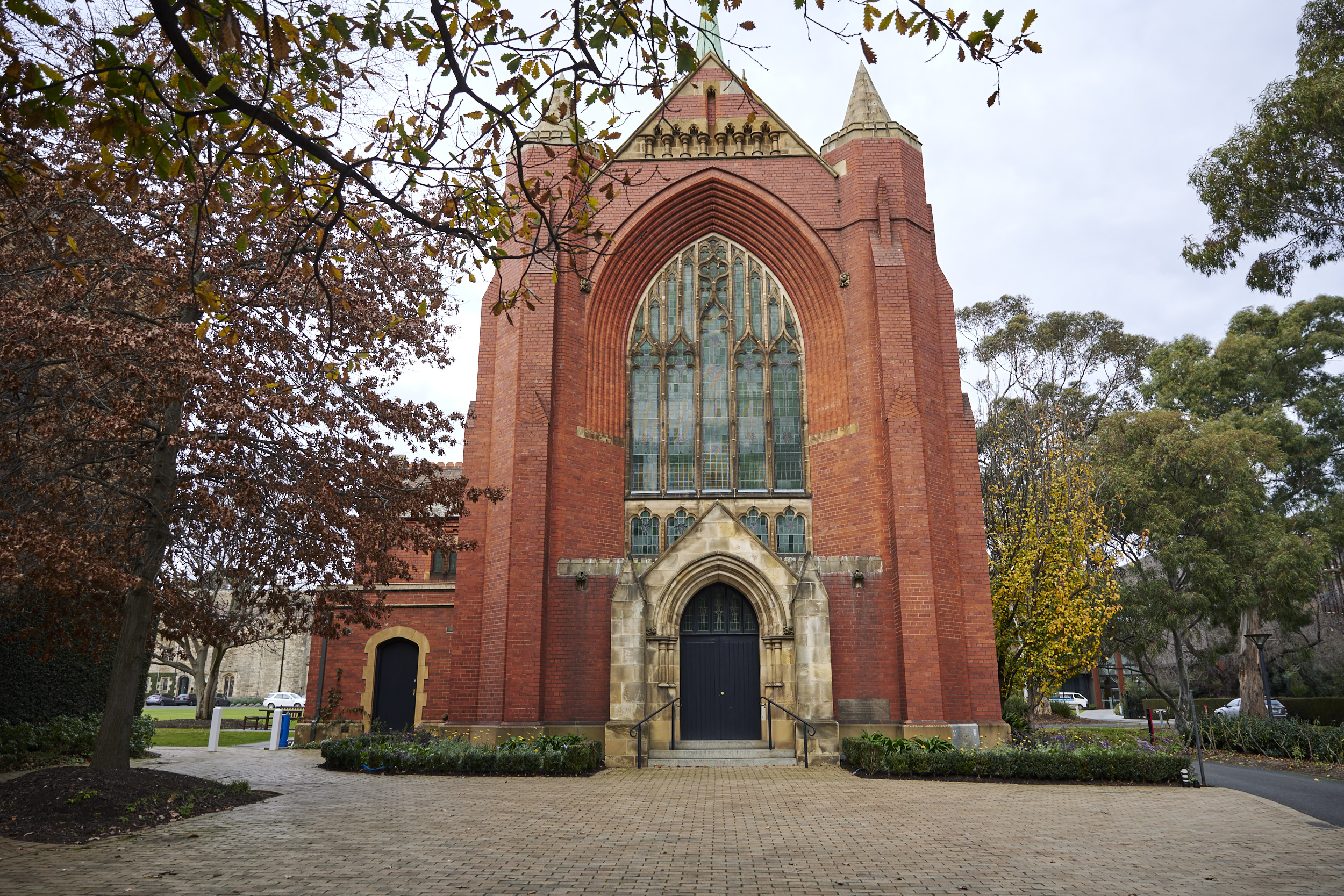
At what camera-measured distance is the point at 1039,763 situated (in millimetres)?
14156

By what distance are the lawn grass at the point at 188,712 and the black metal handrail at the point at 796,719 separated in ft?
104

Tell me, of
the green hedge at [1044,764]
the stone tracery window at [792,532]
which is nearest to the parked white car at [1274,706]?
the green hedge at [1044,764]

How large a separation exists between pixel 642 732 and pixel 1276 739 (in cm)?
1725

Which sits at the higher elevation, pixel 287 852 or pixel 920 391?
pixel 920 391

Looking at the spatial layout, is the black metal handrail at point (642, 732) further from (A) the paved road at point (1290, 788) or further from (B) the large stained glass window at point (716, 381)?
(A) the paved road at point (1290, 788)

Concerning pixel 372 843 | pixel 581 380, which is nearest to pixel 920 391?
pixel 581 380

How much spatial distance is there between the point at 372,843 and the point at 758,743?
1057cm

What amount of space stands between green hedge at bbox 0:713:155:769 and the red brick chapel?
A: 6744mm

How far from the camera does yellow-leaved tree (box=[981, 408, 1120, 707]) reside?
67.7 feet

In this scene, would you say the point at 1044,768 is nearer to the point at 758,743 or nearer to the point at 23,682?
the point at 758,743

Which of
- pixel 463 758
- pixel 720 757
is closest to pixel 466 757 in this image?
pixel 463 758

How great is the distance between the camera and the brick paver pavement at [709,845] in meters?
6.86

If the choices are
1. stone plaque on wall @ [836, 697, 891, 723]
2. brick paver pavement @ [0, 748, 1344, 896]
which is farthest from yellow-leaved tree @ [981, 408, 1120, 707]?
brick paver pavement @ [0, 748, 1344, 896]

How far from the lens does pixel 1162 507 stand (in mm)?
26312
